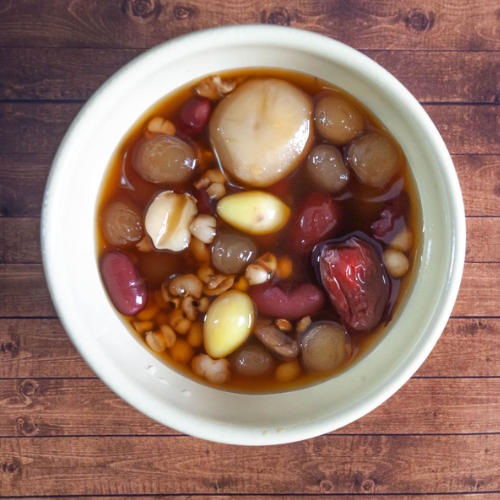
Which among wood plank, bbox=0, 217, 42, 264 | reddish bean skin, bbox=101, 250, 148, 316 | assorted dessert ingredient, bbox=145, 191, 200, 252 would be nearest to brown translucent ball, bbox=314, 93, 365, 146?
assorted dessert ingredient, bbox=145, 191, 200, 252

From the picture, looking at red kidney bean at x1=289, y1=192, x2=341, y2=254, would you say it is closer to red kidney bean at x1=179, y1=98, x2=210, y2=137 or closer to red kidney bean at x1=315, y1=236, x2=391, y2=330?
red kidney bean at x1=315, y1=236, x2=391, y2=330

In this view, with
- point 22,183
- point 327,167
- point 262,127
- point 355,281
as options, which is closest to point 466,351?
point 355,281

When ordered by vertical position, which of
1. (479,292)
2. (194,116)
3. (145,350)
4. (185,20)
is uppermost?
(185,20)

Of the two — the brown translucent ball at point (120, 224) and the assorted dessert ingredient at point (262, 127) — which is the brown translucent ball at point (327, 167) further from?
the brown translucent ball at point (120, 224)

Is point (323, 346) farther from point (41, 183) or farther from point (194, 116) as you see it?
point (41, 183)

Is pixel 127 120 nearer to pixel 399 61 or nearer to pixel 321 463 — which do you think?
pixel 399 61
